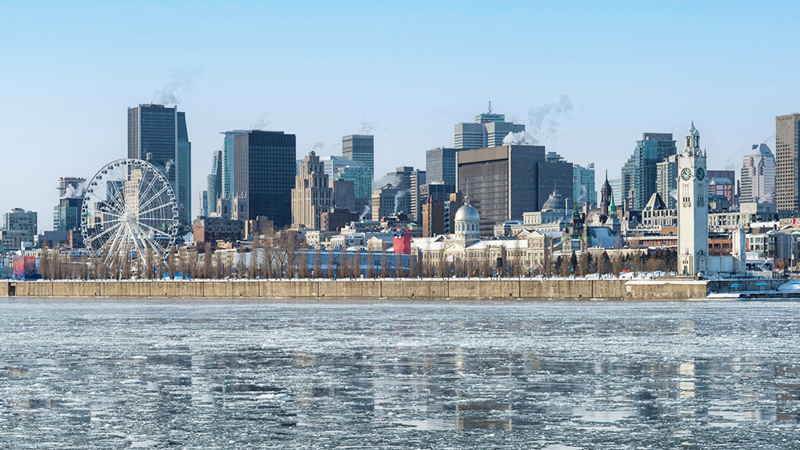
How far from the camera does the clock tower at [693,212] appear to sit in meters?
161

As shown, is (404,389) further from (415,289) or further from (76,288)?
(76,288)

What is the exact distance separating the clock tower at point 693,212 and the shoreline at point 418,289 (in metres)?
12.0

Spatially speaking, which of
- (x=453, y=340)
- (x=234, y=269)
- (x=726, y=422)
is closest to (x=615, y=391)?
(x=726, y=422)

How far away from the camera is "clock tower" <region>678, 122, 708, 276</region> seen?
16100cm

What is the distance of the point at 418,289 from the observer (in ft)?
486

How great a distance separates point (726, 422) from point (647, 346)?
21933mm

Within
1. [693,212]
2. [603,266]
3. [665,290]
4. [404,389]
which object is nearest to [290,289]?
[665,290]

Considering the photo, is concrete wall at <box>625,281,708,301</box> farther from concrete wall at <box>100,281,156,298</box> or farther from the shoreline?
concrete wall at <box>100,281,156,298</box>

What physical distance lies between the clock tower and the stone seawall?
17141 mm

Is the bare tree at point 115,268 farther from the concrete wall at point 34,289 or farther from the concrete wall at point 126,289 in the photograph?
the concrete wall at point 126,289

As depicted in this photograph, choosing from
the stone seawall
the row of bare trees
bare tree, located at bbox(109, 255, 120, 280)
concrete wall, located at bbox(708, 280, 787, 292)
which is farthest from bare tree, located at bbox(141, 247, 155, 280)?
concrete wall, located at bbox(708, 280, 787, 292)

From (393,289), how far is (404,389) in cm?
11508

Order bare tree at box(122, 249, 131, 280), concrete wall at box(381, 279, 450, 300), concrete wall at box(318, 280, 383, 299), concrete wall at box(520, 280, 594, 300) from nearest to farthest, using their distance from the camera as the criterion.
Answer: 1. concrete wall at box(520, 280, 594, 300)
2. concrete wall at box(381, 279, 450, 300)
3. concrete wall at box(318, 280, 383, 299)
4. bare tree at box(122, 249, 131, 280)

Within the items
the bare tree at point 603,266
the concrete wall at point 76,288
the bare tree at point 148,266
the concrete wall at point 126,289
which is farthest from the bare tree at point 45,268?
the bare tree at point 603,266
